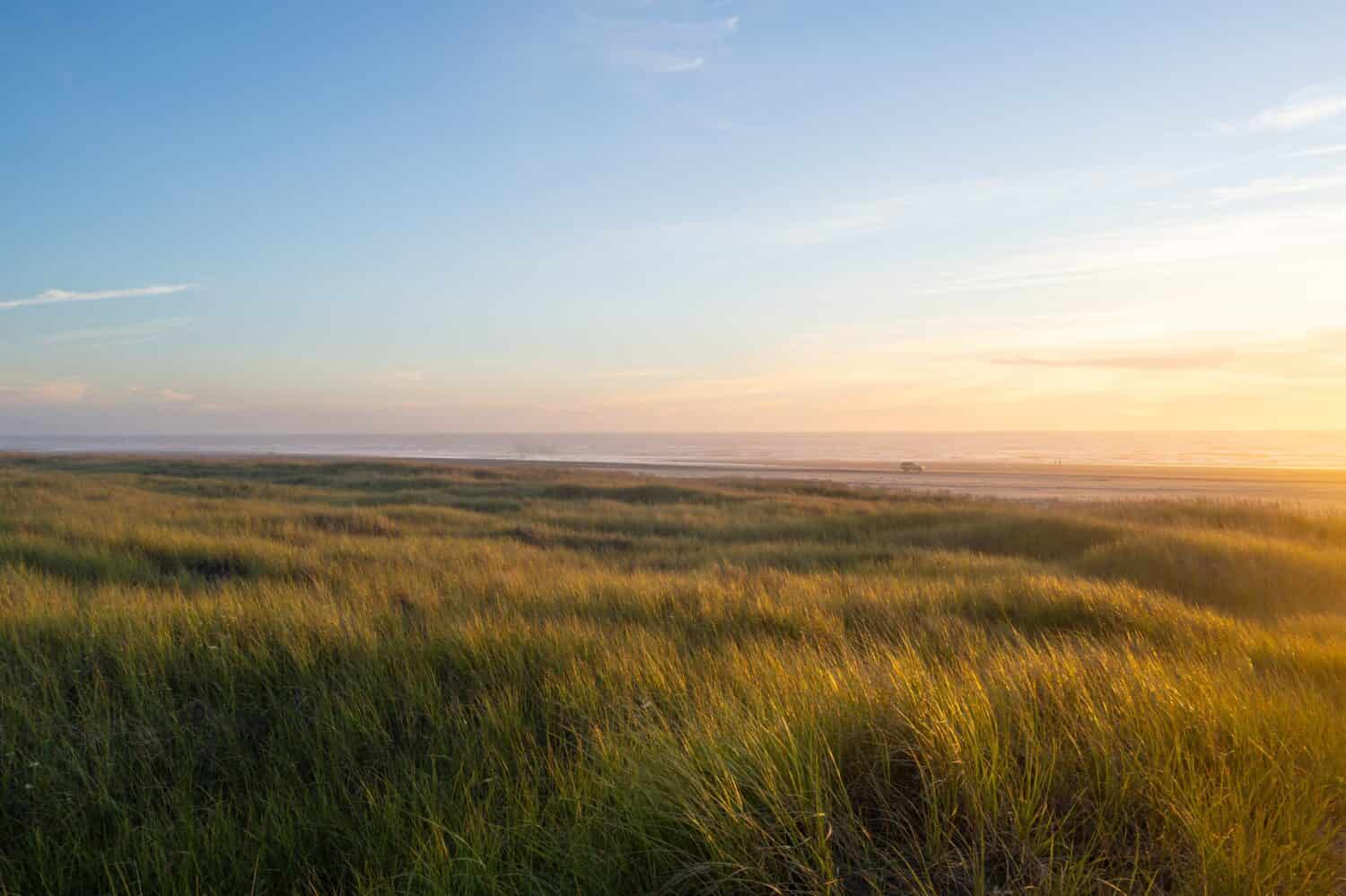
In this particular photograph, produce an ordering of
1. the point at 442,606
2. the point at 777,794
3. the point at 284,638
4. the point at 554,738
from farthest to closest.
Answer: the point at 442,606
the point at 284,638
the point at 554,738
the point at 777,794

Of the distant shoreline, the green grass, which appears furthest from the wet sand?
the green grass

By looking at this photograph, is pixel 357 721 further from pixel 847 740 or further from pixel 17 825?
pixel 847 740

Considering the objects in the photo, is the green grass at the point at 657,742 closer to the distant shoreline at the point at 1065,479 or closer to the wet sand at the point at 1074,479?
the distant shoreline at the point at 1065,479

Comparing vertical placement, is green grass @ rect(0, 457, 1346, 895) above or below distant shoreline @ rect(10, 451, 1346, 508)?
above

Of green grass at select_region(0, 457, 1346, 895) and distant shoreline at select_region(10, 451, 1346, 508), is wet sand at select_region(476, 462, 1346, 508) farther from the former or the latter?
green grass at select_region(0, 457, 1346, 895)

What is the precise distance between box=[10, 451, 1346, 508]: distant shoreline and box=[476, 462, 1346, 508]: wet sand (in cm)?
4

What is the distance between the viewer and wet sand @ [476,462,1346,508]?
36.0m

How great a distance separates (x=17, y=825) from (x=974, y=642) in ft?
20.1

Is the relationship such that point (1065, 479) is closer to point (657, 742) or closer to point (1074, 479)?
point (1074, 479)

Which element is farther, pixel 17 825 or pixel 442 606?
pixel 442 606

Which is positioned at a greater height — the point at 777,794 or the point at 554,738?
the point at 777,794

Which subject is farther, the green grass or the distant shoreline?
the distant shoreline

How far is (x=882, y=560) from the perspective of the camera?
13.0 meters

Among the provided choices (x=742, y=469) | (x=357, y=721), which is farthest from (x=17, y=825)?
(x=742, y=469)
